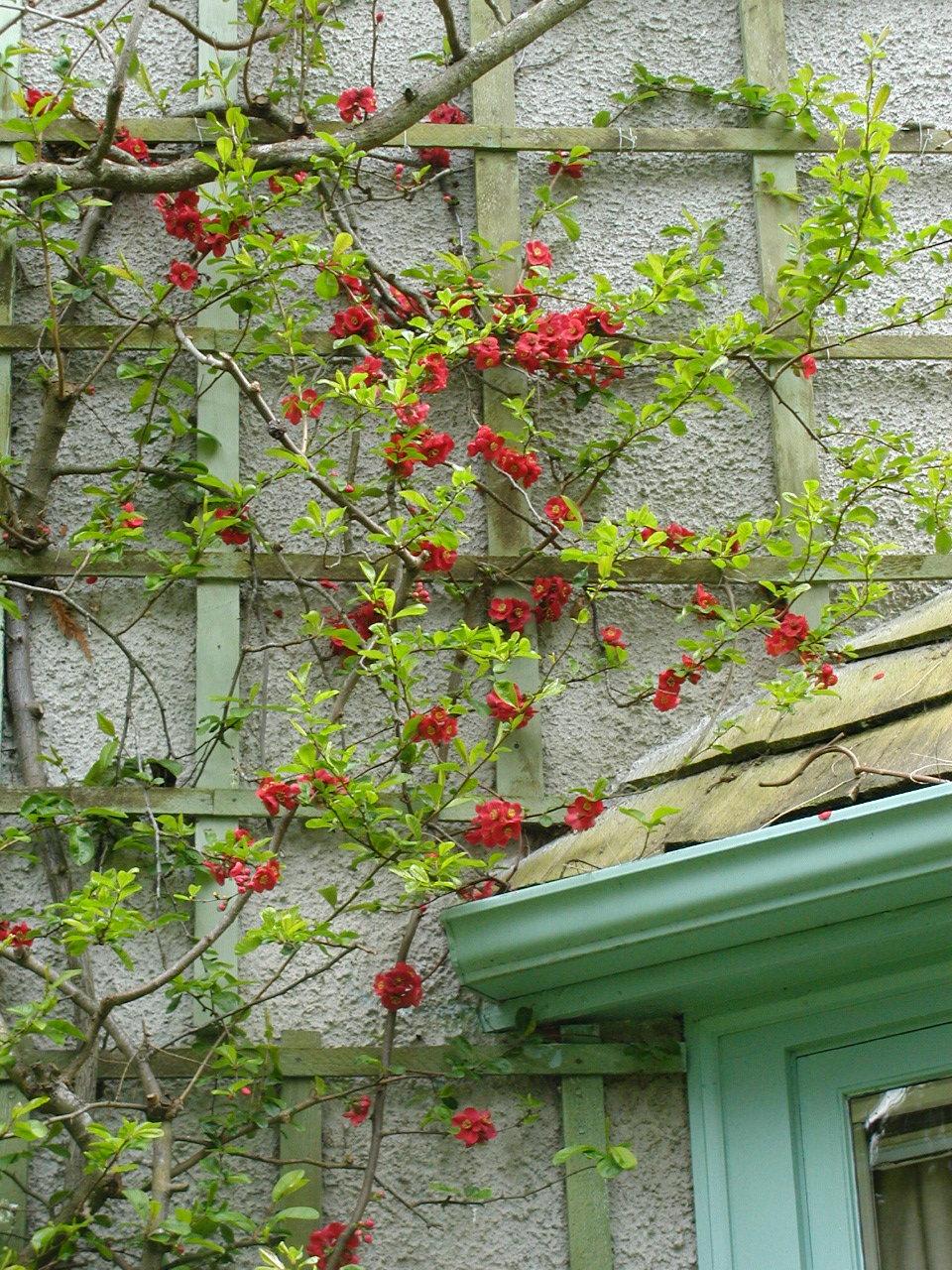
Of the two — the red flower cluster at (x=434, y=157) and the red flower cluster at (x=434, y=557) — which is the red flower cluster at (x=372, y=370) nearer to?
the red flower cluster at (x=434, y=557)

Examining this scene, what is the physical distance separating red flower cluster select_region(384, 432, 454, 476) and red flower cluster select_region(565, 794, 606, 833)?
29.7 inches

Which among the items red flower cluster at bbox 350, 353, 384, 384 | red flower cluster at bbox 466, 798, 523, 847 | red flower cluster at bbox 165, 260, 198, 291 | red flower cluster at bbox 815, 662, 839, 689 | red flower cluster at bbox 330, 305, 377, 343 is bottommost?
red flower cluster at bbox 466, 798, 523, 847

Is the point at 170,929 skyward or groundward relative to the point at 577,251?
groundward

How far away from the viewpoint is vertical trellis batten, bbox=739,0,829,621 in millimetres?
4148

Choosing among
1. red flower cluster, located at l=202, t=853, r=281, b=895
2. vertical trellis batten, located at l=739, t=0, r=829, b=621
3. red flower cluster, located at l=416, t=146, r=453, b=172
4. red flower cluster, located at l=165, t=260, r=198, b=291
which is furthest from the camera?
red flower cluster, located at l=416, t=146, r=453, b=172

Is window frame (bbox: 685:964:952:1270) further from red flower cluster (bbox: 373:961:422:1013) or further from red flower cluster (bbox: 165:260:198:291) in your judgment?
red flower cluster (bbox: 165:260:198:291)

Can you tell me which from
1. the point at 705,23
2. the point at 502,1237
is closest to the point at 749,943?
the point at 502,1237

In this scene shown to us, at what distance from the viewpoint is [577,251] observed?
4.35m

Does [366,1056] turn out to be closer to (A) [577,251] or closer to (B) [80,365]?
(B) [80,365]

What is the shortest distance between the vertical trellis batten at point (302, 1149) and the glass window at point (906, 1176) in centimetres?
102

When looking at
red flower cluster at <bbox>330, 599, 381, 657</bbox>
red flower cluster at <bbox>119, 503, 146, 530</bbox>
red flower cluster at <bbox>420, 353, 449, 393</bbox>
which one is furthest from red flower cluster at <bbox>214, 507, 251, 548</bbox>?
red flower cluster at <bbox>420, 353, 449, 393</bbox>

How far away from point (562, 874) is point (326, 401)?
1.34 meters

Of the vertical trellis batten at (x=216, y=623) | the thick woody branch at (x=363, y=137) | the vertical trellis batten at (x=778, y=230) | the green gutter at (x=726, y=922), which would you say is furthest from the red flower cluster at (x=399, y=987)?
the thick woody branch at (x=363, y=137)

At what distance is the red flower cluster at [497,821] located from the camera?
11.0 feet
